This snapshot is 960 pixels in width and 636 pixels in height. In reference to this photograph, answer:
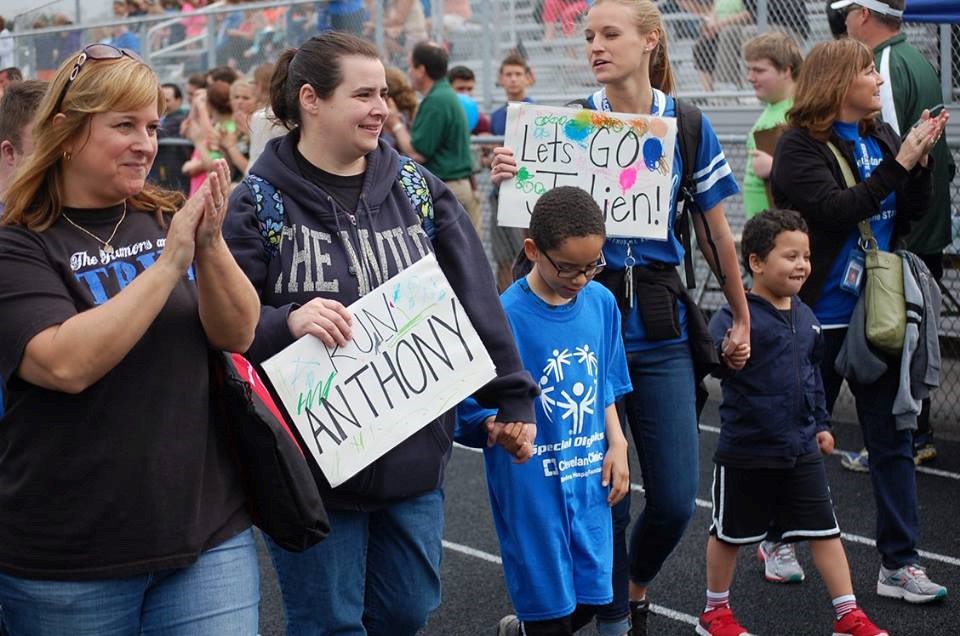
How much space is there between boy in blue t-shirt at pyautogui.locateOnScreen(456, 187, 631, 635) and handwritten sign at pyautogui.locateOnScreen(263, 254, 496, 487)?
412 mm

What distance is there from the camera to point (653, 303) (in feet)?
14.1

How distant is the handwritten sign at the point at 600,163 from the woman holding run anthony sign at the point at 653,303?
0.07 meters

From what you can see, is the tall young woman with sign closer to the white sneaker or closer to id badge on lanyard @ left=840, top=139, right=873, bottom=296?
id badge on lanyard @ left=840, top=139, right=873, bottom=296

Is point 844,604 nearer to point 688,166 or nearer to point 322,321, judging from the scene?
point 688,166

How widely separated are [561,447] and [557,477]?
9cm

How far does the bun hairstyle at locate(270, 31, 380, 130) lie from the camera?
341 cm

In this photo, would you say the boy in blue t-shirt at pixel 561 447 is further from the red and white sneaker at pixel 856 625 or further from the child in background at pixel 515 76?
the child in background at pixel 515 76

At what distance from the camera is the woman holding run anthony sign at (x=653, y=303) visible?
4.34 metres

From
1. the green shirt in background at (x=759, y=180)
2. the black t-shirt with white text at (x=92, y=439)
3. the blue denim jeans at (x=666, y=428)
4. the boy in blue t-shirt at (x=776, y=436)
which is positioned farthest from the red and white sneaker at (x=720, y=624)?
the green shirt in background at (x=759, y=180)

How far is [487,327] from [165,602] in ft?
3.75

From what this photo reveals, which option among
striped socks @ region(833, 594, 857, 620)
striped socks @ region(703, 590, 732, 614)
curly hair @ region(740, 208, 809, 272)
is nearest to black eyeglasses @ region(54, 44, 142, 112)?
curly hair @ region(740, 208, 809, 272)

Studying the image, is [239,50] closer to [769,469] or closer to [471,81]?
[471,81]

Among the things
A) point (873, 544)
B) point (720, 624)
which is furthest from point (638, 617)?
point (873, 544)

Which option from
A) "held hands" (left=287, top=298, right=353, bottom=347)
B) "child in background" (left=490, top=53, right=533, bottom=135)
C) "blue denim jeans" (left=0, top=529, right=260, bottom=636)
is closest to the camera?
"blue denim jeans" (left=0, top=529, right=260, bottom=636)
